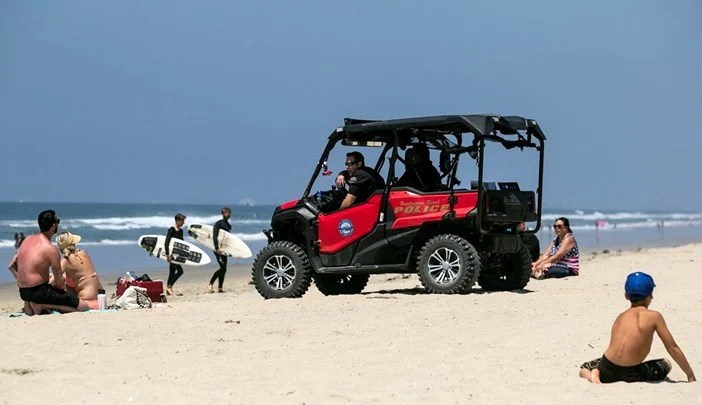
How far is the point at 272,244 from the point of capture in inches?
526

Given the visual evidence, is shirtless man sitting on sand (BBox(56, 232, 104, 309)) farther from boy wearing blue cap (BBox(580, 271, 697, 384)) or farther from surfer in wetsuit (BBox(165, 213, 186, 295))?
boy wearing blue cap (BBox(580, 271, 697, 384))

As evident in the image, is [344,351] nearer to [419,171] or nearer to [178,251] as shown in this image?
[419,171]

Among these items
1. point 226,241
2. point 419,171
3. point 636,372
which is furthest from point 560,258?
point 636,372

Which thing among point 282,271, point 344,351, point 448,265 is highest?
point 448,265

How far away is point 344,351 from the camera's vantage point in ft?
28.6

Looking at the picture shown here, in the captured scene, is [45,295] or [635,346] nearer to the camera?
[635,346]

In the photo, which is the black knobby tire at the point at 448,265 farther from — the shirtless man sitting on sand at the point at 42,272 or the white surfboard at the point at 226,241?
the white surfboard at the point at 226,241

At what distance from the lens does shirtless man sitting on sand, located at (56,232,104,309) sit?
39.2 ft

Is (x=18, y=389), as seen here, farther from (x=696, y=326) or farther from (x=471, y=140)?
(x=471, y=140)

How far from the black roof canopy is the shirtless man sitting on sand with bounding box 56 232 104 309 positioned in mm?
3342

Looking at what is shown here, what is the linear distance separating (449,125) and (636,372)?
18.7 ft

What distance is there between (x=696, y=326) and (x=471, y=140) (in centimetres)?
440

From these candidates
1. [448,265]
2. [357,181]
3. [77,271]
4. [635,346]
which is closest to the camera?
[635,346]

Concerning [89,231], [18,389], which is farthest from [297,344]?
[89,231]
